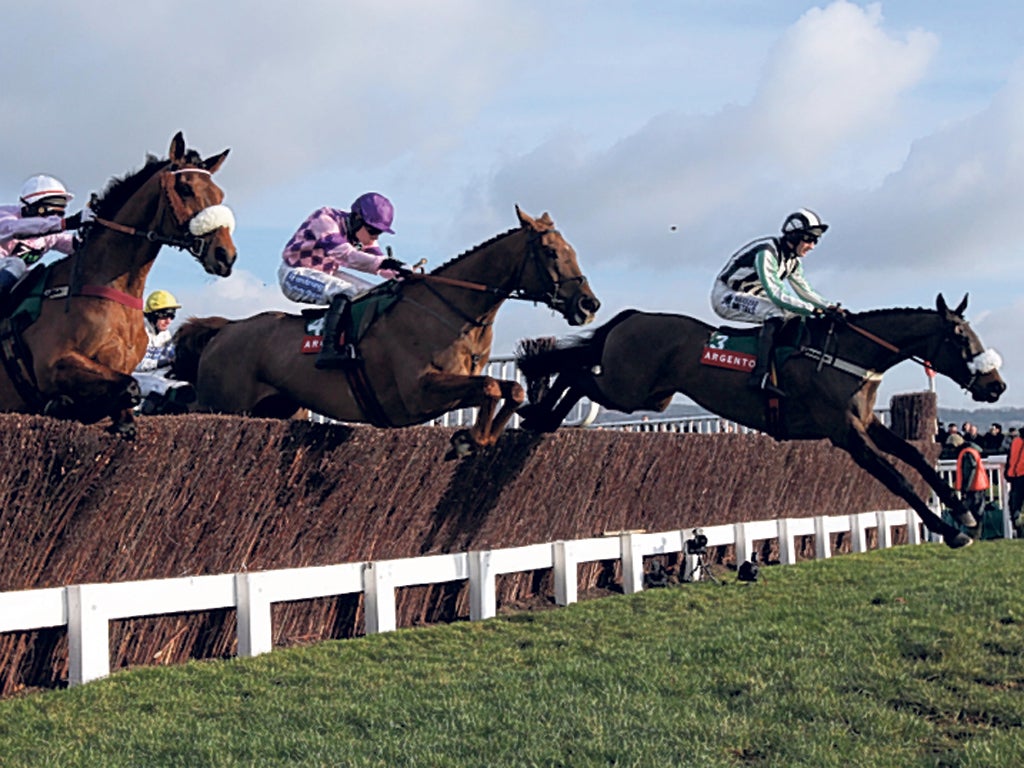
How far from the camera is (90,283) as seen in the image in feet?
22.5

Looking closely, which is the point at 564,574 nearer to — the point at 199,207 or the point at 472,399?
the point at 472,399

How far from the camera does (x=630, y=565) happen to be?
9.77 metres

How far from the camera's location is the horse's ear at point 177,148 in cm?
701

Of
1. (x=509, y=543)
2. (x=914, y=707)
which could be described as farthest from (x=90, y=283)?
(x=914, y=707)

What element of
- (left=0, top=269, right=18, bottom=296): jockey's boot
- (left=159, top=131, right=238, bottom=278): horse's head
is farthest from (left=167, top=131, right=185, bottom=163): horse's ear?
(left=0, top=269, right=18, bottom=296): jockey's boot

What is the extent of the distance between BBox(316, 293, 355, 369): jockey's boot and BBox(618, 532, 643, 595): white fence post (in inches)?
Result: 109

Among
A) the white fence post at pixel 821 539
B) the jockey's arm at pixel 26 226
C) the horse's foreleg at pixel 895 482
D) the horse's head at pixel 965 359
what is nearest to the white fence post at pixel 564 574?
the horse's foreleg at pixel 895 482

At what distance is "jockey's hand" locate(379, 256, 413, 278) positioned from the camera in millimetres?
8284

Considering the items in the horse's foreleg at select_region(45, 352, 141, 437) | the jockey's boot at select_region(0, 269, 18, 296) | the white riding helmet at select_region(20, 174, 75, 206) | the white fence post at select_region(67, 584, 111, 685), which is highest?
the white riding helmet at select_region(20, 174, 75, 206)

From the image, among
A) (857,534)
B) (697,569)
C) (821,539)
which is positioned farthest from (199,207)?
(857,534)

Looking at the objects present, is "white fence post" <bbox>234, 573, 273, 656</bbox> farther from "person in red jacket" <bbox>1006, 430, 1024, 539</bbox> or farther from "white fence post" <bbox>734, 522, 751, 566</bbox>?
"person in red jacket" <bbox>1006, 430, 1024, 539</bbox>

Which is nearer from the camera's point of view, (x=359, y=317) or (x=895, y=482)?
(x=359, y=317)

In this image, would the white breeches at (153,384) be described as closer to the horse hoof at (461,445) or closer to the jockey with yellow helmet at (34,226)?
the jockey with yellow helmet at (34,226)

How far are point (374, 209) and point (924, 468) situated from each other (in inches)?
167
